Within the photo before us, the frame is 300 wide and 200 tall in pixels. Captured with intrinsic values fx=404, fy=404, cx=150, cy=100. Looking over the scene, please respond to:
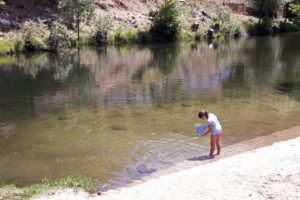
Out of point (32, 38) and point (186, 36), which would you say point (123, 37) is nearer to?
point (186, 36)

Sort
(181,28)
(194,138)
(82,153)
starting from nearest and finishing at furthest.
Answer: (82,153) → (194,138) → (181,28)

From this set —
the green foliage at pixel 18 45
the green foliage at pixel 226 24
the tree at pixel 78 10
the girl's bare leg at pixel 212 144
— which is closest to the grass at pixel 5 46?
the green foliage at pixel 18 45

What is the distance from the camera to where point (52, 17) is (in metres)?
65.0


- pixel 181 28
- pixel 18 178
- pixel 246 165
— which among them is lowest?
pixel 18 178

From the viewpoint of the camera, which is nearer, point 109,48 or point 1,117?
point 1,117

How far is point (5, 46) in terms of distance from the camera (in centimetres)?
5475

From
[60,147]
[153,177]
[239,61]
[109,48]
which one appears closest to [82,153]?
[60,147]

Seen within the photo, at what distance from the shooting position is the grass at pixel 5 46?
5416 cm

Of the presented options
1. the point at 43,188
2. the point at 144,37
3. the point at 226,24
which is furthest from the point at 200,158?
the point at 226,24

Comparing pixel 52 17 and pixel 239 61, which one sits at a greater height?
pixel 52 17

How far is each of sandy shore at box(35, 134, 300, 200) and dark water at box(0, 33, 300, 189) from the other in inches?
74.4

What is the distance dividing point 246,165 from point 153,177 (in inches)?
119

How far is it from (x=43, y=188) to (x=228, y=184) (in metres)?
5.40

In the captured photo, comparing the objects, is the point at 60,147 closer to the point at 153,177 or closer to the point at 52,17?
the point at 153,177
